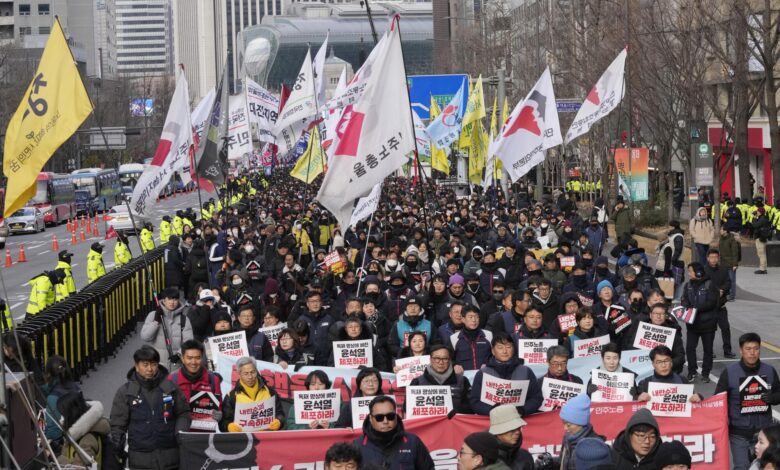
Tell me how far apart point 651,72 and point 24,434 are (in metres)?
33.1

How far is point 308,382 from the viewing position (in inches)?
409

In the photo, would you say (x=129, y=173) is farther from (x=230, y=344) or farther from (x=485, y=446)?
(x=485, y=446)

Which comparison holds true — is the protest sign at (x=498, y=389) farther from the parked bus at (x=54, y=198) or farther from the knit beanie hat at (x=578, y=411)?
the parked bus at (x=54, y=198)

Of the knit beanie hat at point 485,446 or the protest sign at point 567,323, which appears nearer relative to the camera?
the knit beanie hat at point 485,446

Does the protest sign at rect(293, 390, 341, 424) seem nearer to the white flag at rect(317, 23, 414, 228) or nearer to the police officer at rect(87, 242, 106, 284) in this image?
the white flag at rect(317, 23, 414, 228)

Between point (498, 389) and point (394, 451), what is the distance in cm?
216

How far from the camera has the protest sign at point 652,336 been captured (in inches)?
518

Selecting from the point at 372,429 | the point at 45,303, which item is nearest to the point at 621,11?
the point at 45,303

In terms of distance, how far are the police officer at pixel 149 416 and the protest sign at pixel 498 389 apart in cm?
219

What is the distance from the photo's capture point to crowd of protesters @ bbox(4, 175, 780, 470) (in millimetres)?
8078

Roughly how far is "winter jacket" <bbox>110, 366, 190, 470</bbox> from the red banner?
13 cm

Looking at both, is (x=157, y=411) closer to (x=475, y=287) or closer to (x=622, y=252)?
(x=475, y=287)

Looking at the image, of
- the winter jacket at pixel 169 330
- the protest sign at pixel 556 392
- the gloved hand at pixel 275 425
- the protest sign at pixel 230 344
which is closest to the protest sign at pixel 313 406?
the gloved hand at pixel 275 425

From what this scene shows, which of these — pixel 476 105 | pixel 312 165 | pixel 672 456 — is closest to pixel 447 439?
pixel 672 456
